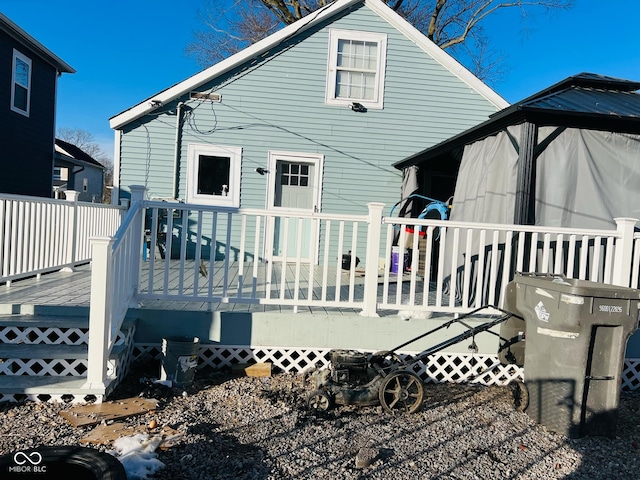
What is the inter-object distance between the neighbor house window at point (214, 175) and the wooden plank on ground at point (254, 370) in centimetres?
483

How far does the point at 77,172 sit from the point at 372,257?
22.1 metres

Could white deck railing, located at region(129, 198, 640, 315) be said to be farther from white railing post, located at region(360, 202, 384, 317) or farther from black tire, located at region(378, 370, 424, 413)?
black tire, located at region(378, 370, 424, 413)

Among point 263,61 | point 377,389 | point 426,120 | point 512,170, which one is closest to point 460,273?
point 512,170

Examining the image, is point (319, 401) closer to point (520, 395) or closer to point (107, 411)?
point (107, 411)

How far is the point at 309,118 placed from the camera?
8.88 m

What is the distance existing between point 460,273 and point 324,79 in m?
4.87

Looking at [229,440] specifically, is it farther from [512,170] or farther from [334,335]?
[512,170]

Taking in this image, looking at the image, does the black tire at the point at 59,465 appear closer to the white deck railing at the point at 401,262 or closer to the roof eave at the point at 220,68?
the white deck railing at the point at 401,262

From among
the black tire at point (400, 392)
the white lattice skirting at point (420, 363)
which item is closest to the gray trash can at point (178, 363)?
the white lattice skirting at point (420, 363)

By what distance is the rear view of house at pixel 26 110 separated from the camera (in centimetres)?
1080

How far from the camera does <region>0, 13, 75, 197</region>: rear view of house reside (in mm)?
10797

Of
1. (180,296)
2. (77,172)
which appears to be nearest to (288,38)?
(180,296)

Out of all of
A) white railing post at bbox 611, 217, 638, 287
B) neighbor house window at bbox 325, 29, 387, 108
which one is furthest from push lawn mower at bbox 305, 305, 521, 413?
neighbor house window at bbox 325, 29, 387, 108

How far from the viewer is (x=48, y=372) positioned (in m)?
3.65
